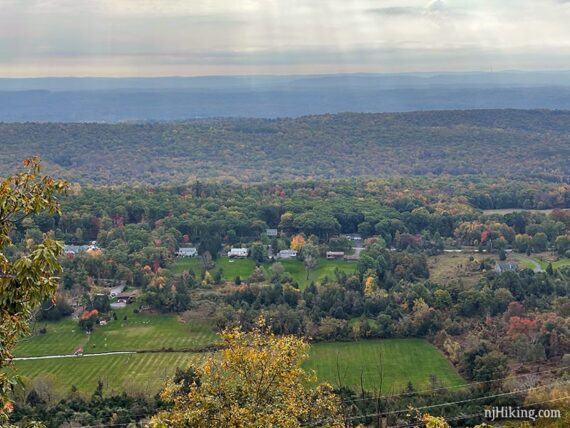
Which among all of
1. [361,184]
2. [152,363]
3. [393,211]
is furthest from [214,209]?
[152,363]

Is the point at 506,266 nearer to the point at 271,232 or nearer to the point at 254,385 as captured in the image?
the point at 271,232

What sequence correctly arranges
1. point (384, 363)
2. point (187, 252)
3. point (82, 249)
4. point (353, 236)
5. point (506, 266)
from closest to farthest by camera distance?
point (384, 363) → point (506, 266) → point (82, 249) → point (187, 252) → point (353, 236)

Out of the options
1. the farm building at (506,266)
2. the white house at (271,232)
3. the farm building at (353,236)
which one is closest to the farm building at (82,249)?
the white house at (271,232)

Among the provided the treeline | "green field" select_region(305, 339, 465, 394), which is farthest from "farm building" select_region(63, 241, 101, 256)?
"green field" select_region(305, 339, 465, 394)

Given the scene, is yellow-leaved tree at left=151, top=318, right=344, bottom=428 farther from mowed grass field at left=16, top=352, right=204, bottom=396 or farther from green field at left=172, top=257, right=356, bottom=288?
green field at left=172, top=257, right=356, bottom=288

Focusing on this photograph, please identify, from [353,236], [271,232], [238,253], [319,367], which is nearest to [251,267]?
[238,253]
